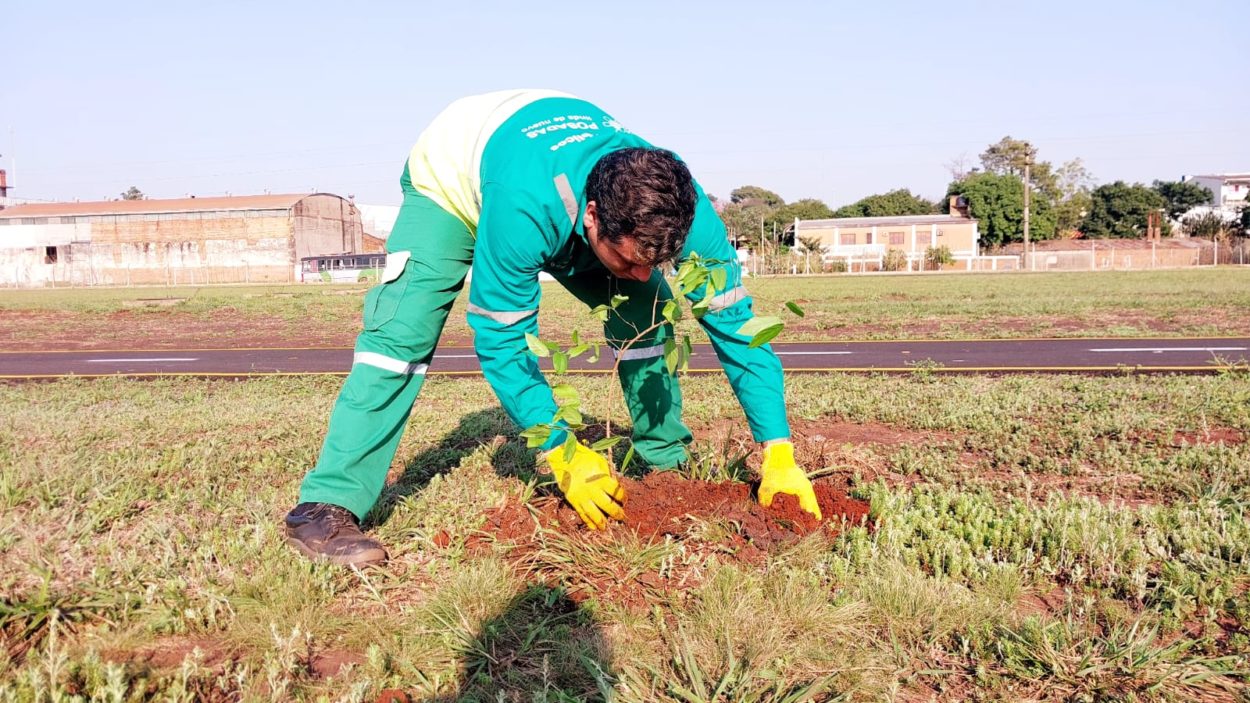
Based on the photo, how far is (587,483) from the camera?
298 centimetres

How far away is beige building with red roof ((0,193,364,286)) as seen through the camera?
53031mm

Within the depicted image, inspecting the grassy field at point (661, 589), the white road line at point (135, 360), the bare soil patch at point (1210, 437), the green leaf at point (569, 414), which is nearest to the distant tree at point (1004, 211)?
the white road line at point (135, 360)

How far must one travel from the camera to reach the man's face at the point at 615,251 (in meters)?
2.57

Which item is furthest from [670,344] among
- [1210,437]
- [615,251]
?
[1210,437]

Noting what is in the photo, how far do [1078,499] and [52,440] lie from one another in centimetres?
504

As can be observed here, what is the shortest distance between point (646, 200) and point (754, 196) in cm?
11239

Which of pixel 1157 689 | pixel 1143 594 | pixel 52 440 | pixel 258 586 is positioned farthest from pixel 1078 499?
pixel 52 440

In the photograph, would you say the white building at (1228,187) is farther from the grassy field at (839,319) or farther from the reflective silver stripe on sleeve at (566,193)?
the reflective silver stripe on sleeve at (566,193)

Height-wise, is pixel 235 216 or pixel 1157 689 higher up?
pixel 235 216

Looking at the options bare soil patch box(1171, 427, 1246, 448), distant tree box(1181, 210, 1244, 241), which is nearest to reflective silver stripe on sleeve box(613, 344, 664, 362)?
bare soil patch box(1171, 427, 1246, 448)

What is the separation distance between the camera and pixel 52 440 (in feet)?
15.7

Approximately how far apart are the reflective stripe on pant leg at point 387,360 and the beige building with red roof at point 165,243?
52.4 meters

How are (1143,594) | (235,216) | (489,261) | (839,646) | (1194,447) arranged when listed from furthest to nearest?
1. (235,216)
2. (1194,447)
3. (489,261)
4. (1143,594)
5. (839,646)

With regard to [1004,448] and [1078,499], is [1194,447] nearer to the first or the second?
[1004,448]
